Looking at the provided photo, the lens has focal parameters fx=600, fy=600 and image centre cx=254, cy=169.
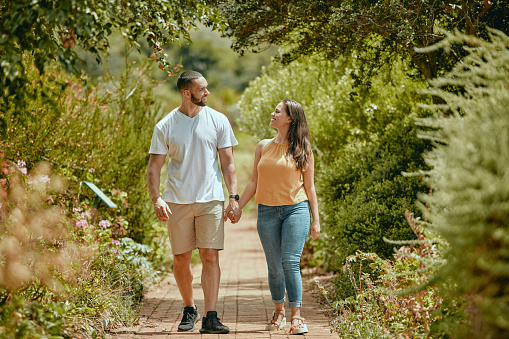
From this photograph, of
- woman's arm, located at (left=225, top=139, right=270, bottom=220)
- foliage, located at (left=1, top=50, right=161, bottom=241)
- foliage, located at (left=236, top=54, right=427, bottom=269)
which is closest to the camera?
woman's arm, located at (left=225, top=139, right=270, bottom=220)

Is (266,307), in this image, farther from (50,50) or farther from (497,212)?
(497,212)

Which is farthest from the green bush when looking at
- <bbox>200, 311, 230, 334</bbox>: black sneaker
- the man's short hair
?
the man's short hair

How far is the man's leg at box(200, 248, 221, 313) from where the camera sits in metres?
4.99

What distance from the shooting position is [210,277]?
16.5 feet

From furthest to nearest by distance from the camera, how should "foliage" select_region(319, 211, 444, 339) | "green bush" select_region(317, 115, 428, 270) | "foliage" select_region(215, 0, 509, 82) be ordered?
"green bush" select_region(317, 115, 428, 270) → "foliage" select_region(215, 0, 509, 82) → "foliage" select_region(319, 211, 444, 339)

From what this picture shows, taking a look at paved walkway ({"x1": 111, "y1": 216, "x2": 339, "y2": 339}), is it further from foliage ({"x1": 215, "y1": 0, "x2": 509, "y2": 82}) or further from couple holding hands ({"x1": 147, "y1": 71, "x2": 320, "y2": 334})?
foliage ({"x1": 215, "y1": 0, "x2": 509, "y2": 82})

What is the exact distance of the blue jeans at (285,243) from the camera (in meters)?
4.86

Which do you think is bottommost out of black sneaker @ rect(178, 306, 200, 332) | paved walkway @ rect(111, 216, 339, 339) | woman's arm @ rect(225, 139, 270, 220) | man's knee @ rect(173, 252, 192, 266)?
paved walkway @ rect(111, 216, 339, 339)

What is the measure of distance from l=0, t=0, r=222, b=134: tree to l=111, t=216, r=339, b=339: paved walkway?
7.09ft

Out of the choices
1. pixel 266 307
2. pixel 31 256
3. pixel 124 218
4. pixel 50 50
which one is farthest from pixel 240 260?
pixel 50 50

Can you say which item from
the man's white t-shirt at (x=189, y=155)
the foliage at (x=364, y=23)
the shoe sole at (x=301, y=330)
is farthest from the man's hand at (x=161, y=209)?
the foliage at (x=364, y=23)

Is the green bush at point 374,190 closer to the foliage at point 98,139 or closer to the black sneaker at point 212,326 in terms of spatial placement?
the black sneaker at point 212,326

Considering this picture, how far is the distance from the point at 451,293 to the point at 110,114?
606cm

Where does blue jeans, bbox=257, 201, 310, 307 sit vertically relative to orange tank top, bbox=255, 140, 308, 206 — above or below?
below
